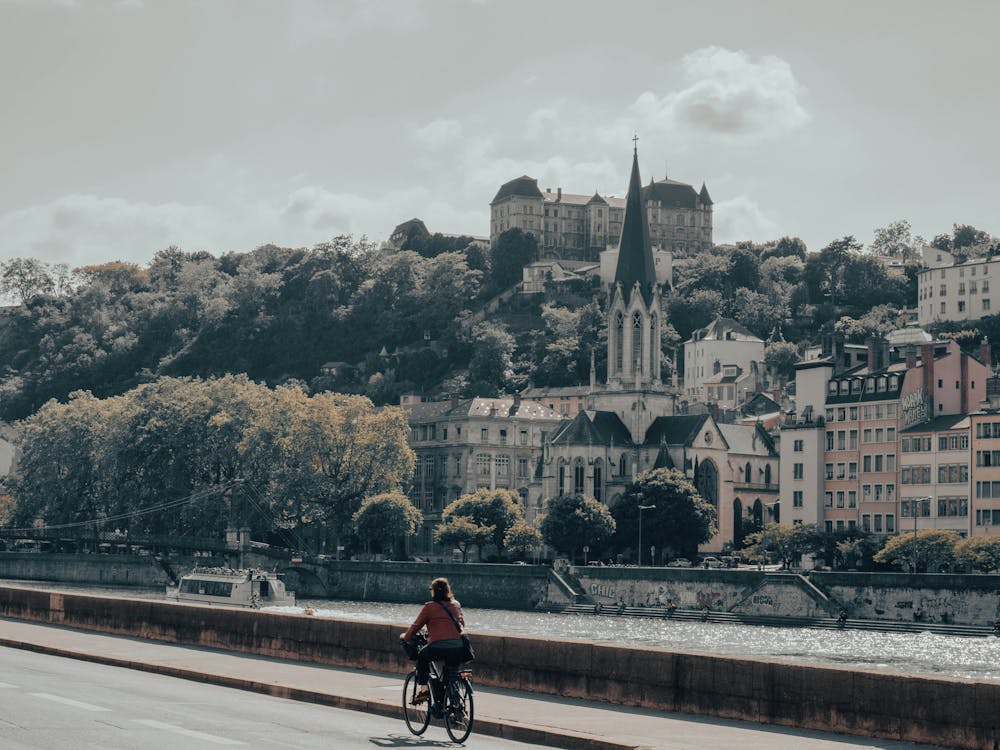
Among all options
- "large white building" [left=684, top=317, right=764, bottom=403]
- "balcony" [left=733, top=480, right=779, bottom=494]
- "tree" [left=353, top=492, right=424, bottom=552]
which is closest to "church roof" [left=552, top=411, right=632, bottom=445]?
"balcony" [left=733, top=480, right=779, bottom=494]

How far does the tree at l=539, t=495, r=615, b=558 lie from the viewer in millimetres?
128250

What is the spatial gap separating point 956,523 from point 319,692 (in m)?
91.7

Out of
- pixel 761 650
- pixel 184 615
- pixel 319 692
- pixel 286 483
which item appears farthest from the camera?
pixel 286 483

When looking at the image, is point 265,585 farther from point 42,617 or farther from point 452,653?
point 452,653

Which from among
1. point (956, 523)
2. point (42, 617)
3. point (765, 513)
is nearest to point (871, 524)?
point (956, 523)

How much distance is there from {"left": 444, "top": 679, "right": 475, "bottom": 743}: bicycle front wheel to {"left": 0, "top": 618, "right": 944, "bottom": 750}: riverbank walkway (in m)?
0.85

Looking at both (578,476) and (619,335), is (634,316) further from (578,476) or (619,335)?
(578,476)

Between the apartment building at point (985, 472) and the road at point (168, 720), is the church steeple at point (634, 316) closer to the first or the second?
the apartment building at point (985, 472)

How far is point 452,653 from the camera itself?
2173 cm

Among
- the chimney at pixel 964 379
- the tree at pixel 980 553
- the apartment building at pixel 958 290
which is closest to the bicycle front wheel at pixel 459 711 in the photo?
the tree at pixel 980 553

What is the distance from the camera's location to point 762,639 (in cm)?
8550

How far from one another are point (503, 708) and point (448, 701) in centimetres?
273

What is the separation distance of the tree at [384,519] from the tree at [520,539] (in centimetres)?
724

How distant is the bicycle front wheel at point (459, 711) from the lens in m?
21.5
